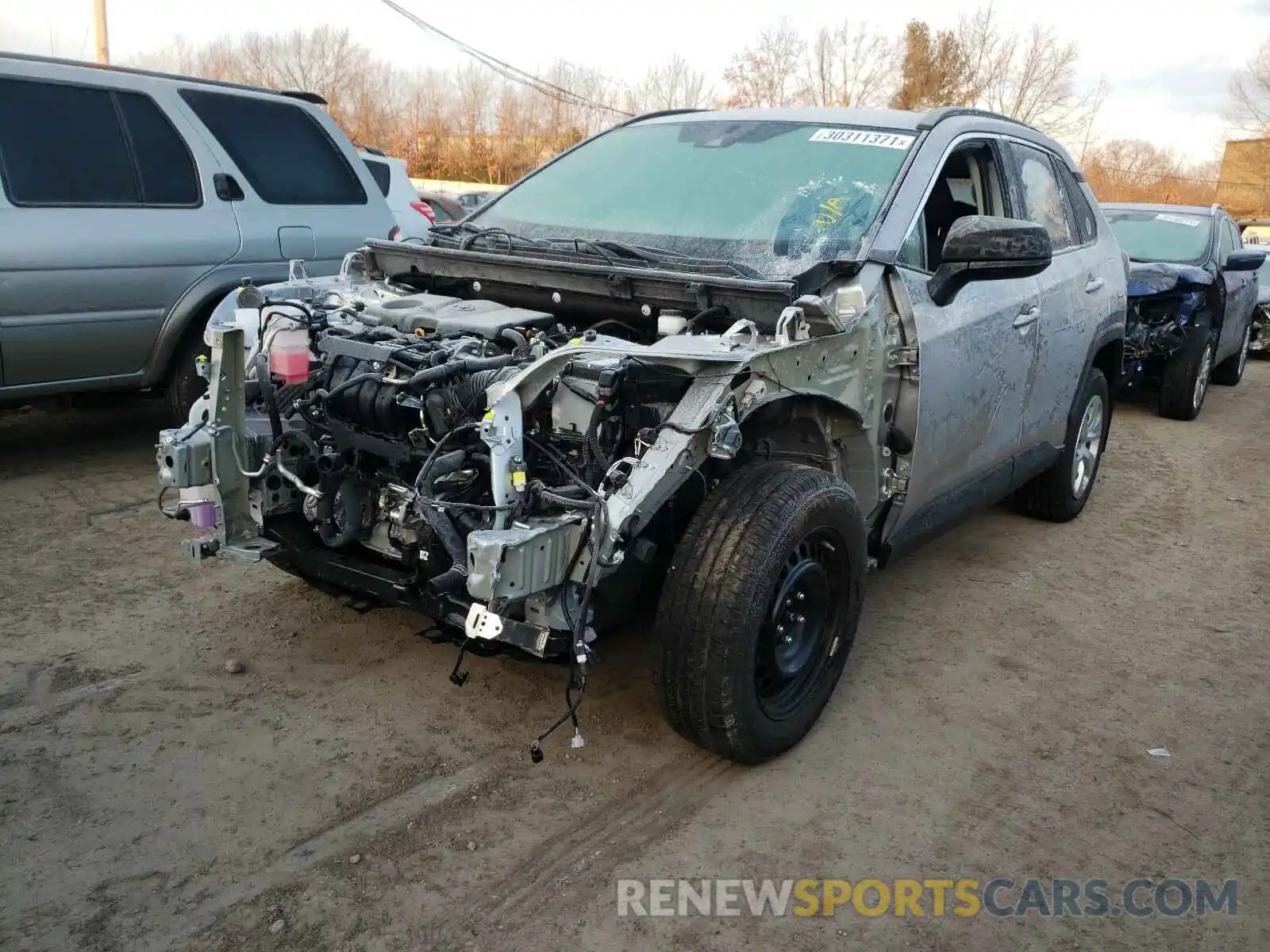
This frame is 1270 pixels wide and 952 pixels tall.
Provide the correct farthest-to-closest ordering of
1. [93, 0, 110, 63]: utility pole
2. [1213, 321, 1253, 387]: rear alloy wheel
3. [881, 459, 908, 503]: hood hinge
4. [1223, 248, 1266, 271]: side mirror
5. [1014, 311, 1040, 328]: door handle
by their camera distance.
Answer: [93, 0, 110, 63]: utility pole < [1213, 321, 1253, 387]: rear alloy wheel < [1223, 248, 1266, 271]: side mirror < [1014, 311, 1040, 328]: door handle < [881, 459, 908, 503]: hood hinge

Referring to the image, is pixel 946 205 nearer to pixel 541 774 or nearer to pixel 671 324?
pixel 671 324

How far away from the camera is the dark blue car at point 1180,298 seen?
28.8ft

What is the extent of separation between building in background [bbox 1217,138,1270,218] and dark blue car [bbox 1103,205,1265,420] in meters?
38.4

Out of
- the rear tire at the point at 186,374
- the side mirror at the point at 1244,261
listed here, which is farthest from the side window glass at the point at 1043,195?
the side mirror at the point at 1244,261

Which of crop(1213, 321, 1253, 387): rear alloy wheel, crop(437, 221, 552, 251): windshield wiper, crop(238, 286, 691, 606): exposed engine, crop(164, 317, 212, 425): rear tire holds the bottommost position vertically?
crop(1213, 321, 1253, 387): rear alloy wheel

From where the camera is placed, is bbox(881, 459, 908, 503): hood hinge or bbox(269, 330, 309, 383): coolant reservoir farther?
bbox(881, 459, 908, 503): hood hinge

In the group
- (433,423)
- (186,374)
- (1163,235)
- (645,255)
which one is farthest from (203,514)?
(1163,235)

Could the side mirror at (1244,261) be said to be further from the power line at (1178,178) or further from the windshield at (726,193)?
the power line at (1178,178)

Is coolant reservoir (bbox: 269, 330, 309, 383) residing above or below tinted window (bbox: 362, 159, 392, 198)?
below

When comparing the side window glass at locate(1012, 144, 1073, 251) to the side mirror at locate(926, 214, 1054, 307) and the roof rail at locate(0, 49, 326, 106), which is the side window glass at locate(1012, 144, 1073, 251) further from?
the roof rail at locate(0, 49, 326, 106)

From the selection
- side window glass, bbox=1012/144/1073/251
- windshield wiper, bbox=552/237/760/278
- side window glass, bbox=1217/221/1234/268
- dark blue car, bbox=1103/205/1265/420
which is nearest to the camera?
windshield wiper, bbox=552/237/760/278

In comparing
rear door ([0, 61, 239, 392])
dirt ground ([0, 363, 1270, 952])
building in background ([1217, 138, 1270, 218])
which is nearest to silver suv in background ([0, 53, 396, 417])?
rear door ([0, 61, 239, 392])

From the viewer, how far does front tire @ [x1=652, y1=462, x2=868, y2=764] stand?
2.89 m

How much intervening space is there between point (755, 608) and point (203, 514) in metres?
1.71
